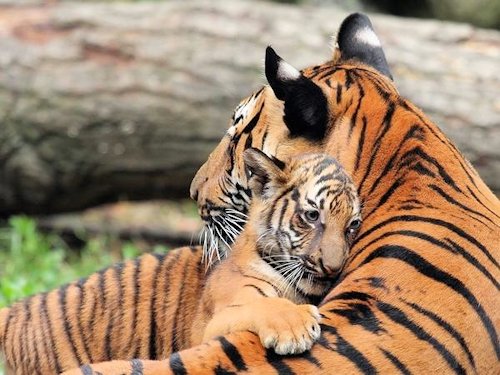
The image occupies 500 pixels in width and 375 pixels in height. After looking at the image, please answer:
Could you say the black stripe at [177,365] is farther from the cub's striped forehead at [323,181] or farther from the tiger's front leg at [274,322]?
the cub's striped forehead at [323,181]

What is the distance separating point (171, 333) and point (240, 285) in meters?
0.52

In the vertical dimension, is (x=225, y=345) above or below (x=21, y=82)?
above

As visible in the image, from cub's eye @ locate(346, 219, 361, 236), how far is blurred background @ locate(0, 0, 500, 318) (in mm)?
3240

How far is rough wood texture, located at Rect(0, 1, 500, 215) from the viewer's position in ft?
21.1

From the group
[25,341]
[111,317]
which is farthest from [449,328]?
[25,341]

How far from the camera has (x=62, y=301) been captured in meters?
4.03

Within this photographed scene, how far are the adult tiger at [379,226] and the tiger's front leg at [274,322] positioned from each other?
31 mm

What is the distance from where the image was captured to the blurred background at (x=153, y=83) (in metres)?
6.43

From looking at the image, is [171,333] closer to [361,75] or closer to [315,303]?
[315,303]

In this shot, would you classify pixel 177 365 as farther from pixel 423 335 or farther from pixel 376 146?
pixel 376 146

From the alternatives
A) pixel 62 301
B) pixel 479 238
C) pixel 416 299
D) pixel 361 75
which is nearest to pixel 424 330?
pixel 416 299

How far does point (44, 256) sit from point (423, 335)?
4.64 meters

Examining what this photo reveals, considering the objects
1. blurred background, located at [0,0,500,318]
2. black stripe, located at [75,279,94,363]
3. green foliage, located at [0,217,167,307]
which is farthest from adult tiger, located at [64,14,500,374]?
green foliage, located at [0,217,167,307]

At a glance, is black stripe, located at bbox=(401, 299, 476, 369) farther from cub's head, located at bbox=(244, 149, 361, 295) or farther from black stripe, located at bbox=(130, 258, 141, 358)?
black stripe, located at bbox=(130, 258, 141, 358)
